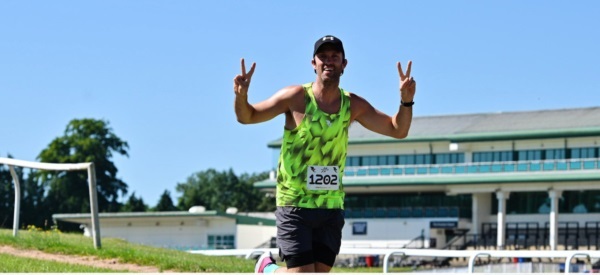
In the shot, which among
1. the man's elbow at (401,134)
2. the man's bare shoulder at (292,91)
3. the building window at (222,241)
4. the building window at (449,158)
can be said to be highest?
the building window at (449,158)

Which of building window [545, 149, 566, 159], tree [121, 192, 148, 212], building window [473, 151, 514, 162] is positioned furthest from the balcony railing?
tree [121, 192, 148, 212]

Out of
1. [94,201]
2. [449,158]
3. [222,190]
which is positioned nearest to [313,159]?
[94,201]

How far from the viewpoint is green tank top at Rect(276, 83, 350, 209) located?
9938 mm

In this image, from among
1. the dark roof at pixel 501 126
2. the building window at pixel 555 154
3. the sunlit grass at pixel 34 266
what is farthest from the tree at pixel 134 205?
the sunlit grass at pixel 34 266

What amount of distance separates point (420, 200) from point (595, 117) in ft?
32.9

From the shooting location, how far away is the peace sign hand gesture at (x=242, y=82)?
376 inches

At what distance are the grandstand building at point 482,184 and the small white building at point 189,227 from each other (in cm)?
292

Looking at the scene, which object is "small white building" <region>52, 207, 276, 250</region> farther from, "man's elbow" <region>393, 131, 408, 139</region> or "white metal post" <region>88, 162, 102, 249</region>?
"man's elbow" <region>393, 131, 408, 139</region>

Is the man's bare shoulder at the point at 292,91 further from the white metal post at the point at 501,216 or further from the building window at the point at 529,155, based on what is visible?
the building window at the point at 529,155

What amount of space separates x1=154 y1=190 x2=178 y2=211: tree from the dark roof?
2452 cm

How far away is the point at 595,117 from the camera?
2958 inches

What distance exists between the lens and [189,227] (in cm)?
8094

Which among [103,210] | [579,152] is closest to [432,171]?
[579,152]

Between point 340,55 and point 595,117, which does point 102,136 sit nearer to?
point 595,117
